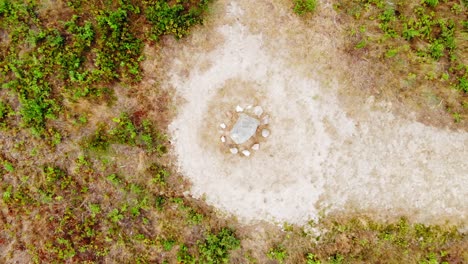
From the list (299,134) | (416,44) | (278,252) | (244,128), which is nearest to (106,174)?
(244,128)

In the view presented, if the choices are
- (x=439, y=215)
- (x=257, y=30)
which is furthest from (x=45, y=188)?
(x=439, y=215)

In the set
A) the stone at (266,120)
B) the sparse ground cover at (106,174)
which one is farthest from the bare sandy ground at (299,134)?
the sparse ground cover at (106,174)

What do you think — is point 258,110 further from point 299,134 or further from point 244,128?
point 299,134

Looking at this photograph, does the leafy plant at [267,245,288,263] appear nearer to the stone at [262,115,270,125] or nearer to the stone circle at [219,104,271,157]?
the stone circle at [219,104,271,157]

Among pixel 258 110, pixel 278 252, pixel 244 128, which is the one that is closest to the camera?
pixel 244 128

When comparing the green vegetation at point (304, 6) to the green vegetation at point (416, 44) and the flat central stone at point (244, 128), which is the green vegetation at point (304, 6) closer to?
the green vegetation at point (416, 44)

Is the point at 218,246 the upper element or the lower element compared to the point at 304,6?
lower

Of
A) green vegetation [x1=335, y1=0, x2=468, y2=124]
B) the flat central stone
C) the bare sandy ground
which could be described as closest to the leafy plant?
the bare sandy ground
